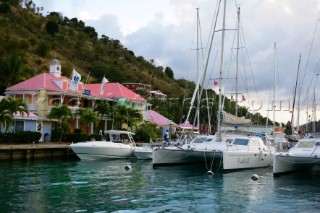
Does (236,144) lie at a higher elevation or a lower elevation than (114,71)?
lower

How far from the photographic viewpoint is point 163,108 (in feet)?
286

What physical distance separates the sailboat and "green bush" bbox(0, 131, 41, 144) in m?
15.4

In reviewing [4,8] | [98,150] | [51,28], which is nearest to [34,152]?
[98,150]

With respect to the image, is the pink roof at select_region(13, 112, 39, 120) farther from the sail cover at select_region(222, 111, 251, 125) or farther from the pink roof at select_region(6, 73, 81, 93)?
the sail cover at select_region(222, 111, 251, 125)

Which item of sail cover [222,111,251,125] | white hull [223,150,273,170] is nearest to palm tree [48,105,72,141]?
sail cover [222,111,251,125]

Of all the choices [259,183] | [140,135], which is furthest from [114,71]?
[259,183]

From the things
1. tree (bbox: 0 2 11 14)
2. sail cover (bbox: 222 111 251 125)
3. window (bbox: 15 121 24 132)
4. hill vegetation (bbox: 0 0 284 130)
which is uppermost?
tree (bbox: 0 2 11 14)

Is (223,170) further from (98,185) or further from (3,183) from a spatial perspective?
(3,183)

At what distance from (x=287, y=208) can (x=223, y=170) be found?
13.3 metres

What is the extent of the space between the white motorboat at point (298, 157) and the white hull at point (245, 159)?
320cm

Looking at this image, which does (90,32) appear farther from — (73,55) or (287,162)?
(287,162)

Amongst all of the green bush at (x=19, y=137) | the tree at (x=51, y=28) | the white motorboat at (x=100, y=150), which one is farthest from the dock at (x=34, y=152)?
the tree at (x=51, y=28)

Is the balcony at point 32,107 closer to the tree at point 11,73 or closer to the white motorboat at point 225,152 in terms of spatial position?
the tree at point 11,73

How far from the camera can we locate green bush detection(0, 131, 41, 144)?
135ft
